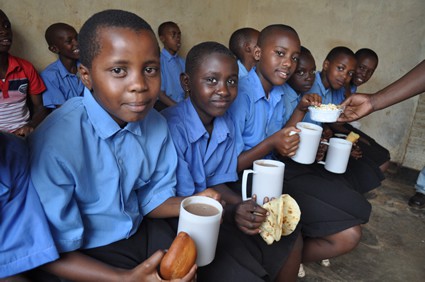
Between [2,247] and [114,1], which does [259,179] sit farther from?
[114,1]

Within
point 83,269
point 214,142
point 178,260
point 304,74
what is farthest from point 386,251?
point 83,269

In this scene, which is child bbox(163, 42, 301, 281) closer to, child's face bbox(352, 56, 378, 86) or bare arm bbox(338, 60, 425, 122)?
bare arm bbox(338, 60, 425, 122)

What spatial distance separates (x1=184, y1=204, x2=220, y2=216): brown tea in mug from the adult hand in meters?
1.22

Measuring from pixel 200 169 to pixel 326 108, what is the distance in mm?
751

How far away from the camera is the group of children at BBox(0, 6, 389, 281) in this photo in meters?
0.84

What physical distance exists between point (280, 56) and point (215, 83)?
0.56 meters

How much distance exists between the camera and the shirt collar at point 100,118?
3.19 ft

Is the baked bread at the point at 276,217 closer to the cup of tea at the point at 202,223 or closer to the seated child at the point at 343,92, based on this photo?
the cup of tea at the point at 202,223

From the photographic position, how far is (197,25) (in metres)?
3.72

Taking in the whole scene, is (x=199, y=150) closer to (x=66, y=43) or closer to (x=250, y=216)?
(x=250, y=216)

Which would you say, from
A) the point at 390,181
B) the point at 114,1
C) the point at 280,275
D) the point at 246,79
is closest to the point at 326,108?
the point at 246,79

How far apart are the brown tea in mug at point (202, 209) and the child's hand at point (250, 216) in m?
0.21

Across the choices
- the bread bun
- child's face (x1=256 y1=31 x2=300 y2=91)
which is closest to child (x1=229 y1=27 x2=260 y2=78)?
child's face (x1=256 y1=31 x2=300 y2=91)

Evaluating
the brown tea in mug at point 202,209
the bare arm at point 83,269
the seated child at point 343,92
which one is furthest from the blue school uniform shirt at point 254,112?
the bare arm at point 83,269
